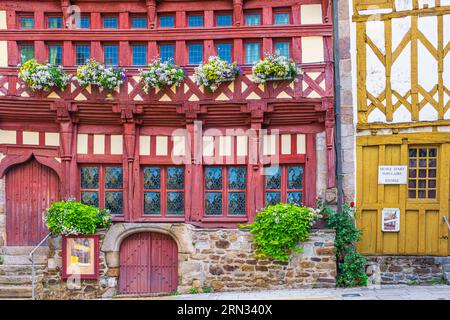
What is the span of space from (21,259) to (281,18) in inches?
306

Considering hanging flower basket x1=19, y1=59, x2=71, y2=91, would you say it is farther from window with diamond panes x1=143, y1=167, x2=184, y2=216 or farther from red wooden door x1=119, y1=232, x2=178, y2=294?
red wooden door x1=119, y1=232, x2=178, y2=294

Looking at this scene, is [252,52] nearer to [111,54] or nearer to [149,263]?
[111,54]

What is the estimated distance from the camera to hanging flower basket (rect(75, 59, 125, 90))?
32.0ft

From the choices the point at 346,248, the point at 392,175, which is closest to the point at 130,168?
the point at 346,248

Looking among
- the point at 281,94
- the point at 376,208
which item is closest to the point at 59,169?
the point at 281,94

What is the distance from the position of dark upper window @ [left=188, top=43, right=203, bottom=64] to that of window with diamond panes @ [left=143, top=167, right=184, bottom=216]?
2408 millimetres

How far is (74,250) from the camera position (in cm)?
958

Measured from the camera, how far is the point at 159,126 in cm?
1037

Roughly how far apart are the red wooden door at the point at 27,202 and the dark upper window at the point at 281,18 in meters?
6.11

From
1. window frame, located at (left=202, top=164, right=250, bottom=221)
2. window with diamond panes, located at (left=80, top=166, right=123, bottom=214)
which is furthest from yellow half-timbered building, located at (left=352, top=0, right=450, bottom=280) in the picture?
window with diamond panes, located at (left=80, top=166, right=123, bottom=214)

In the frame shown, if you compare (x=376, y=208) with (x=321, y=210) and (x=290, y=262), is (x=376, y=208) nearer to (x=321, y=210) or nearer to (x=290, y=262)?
(x=321, y=210)

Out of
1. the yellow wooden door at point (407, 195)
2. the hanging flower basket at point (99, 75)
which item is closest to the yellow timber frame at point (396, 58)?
the yellow wooden door at point (407, 195)

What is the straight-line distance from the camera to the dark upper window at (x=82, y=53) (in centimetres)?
1036

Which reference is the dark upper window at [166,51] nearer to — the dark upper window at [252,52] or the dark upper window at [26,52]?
the dark upper window at [252,52]
